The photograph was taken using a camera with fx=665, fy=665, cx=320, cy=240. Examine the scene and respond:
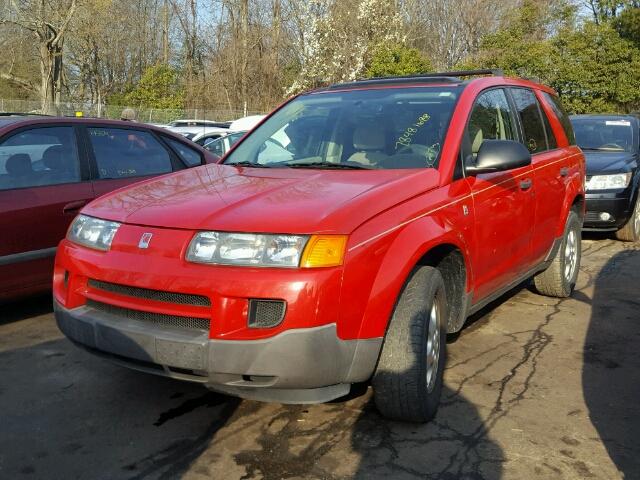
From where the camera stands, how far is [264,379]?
286 centimetres

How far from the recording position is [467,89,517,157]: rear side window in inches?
161

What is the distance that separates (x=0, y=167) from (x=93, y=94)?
41615 mm

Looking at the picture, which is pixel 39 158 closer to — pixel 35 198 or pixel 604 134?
pixel 35 198

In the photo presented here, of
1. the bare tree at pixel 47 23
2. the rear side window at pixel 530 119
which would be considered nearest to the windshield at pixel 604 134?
the rear side window at pixel 530 119

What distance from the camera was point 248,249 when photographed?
2.88 meters

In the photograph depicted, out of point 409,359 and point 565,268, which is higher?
point 409,359

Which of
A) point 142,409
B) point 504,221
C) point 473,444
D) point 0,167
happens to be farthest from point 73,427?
point 504,221

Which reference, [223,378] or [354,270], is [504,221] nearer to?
[354,270]

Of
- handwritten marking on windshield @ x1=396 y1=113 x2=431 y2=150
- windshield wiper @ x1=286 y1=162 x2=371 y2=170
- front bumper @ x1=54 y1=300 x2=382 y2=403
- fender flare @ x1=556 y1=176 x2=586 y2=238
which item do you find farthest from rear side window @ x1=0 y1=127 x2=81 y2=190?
fender flare @ x1=556 y1=176 x2=586 y2=238

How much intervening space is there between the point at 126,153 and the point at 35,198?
107 cm

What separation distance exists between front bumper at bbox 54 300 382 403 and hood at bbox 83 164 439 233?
1.56 ft

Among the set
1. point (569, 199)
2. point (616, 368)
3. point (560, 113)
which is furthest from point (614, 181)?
point (616, 368)

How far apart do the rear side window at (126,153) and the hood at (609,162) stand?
216 inches

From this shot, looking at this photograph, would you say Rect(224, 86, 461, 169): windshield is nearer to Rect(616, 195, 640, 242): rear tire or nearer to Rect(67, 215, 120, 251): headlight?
Rect(67, 215, 120, 251): headlight
